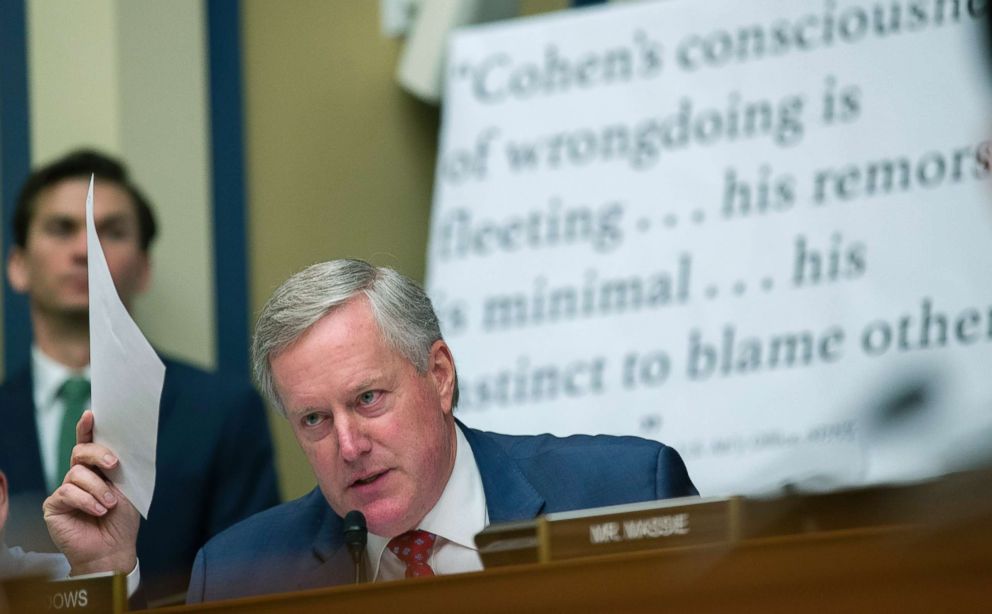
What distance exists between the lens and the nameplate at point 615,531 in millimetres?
1620

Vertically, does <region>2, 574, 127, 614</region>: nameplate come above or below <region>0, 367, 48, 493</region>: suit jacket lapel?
above

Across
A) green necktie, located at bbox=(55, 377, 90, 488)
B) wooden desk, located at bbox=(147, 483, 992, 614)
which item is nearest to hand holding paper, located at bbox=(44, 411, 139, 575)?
wooden desk, located at bbox=(147, 483, 992, 614)

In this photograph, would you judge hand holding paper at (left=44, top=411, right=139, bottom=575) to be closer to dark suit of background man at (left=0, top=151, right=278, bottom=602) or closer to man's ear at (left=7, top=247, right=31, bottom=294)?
dark suit of background man at (left=0, top=151, right=278, bottom=602)

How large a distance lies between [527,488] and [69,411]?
1.91 meters

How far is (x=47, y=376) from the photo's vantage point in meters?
4.33

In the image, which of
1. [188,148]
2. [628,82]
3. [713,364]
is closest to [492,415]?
[713,364]

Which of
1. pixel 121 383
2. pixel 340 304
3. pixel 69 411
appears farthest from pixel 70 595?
pixel 69 411

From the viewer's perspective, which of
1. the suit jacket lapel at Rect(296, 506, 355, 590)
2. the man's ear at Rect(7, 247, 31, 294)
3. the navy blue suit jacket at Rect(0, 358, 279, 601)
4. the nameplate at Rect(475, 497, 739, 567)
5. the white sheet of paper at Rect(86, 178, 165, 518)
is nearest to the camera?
the nameplate at Rect(475, 497, 739, 567)

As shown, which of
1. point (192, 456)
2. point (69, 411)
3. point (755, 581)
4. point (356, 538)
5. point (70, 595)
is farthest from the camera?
point (69, 411)

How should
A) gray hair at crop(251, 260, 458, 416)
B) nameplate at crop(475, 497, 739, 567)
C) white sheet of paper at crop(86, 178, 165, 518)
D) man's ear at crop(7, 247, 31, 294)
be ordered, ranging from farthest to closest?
1. man's ear at crop(7, 247, 31, 294)
2. gray hair at crop(251, 260, 458, 416)
3. white sheet of paper at crop(86, 178, 165, 518)
4. nameplate at crop(475, 497, 739, 567)

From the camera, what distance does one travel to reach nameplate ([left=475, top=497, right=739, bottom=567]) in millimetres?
1620

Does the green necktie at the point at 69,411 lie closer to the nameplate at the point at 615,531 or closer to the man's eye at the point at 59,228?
the man's eye at the point at 59,228

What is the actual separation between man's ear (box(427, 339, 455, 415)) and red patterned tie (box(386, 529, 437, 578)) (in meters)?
0.23

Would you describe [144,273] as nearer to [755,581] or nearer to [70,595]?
[70,595]
